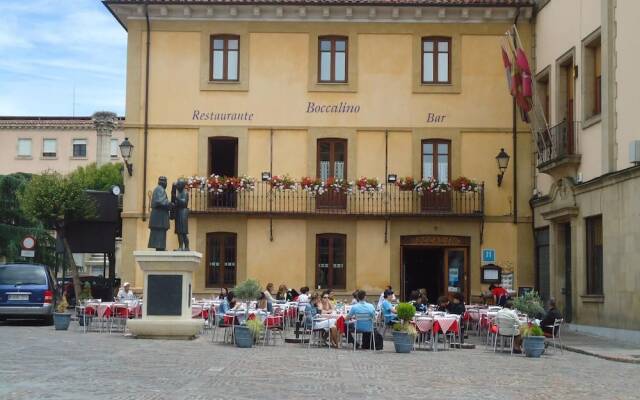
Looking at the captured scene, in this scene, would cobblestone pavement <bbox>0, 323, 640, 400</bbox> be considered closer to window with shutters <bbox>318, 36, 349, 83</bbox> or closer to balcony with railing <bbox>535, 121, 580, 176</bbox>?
balcony with railing <bbox>535, 121, 580, 176</bbox>

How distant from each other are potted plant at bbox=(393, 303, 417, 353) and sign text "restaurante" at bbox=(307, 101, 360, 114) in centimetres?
1228

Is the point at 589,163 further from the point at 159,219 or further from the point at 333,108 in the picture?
the point at 159,219

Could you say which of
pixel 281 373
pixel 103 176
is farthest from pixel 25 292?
pixel 103 176

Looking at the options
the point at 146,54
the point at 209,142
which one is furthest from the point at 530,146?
the point at 146,54

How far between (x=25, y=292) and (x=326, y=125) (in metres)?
10.4

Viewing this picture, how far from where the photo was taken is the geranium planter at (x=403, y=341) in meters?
20.3

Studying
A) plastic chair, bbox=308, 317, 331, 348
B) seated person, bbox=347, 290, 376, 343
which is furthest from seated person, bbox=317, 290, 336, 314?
seated person, bbox=347, 290, 376, 343

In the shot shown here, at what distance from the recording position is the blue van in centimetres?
2708

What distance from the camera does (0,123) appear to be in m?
84.0

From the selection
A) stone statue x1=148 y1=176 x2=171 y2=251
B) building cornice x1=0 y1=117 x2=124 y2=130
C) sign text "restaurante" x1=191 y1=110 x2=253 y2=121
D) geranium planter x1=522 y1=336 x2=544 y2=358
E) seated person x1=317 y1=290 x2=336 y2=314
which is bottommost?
geranium planter x1=522 y1=336 x2=544 y2=358

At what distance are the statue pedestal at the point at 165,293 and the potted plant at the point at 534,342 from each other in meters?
7.27

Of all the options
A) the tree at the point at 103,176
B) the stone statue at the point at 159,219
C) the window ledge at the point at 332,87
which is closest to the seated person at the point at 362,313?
the stone statue at the point at 159,219

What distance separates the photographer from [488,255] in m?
31.1

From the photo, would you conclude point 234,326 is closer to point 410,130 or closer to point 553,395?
point 553,395
